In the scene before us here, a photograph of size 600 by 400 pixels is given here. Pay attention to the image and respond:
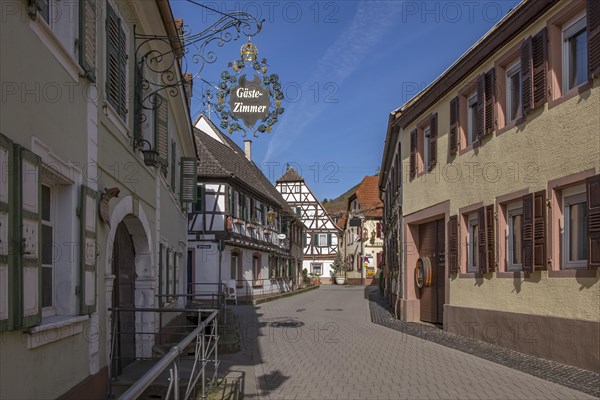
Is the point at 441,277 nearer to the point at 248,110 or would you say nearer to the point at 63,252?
the point at 248,110

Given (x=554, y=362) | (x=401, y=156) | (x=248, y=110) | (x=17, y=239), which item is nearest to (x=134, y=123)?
(x=248, y=110)

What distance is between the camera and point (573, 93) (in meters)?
9.24

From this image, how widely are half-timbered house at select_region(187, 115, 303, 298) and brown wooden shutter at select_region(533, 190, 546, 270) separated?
14352 mm

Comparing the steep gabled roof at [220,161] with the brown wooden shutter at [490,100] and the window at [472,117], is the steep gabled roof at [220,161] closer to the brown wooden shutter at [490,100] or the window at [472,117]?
the window at [472,117]

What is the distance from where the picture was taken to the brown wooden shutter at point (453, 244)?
45.8 ft

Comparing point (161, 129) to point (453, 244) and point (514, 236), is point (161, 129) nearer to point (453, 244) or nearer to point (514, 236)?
point (514, 236)

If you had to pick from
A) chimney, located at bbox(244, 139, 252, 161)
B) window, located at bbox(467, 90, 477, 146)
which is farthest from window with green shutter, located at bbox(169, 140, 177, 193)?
chimney, located at bbox(244, 139, 252, 161)

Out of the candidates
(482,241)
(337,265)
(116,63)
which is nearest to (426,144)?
(482,241)

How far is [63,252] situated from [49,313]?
0.54 m

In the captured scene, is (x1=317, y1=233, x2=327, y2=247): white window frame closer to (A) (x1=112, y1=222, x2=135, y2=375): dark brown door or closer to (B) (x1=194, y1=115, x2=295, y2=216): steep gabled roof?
(B) (x1=194, y1=115, x2=295, y2=216): steep gabled roof

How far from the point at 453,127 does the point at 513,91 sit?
2556 millimetres

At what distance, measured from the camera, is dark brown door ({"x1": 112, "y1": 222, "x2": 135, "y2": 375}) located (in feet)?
30.4

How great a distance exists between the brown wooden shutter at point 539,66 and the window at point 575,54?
325 millimetres

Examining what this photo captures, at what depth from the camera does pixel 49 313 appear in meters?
5.72
